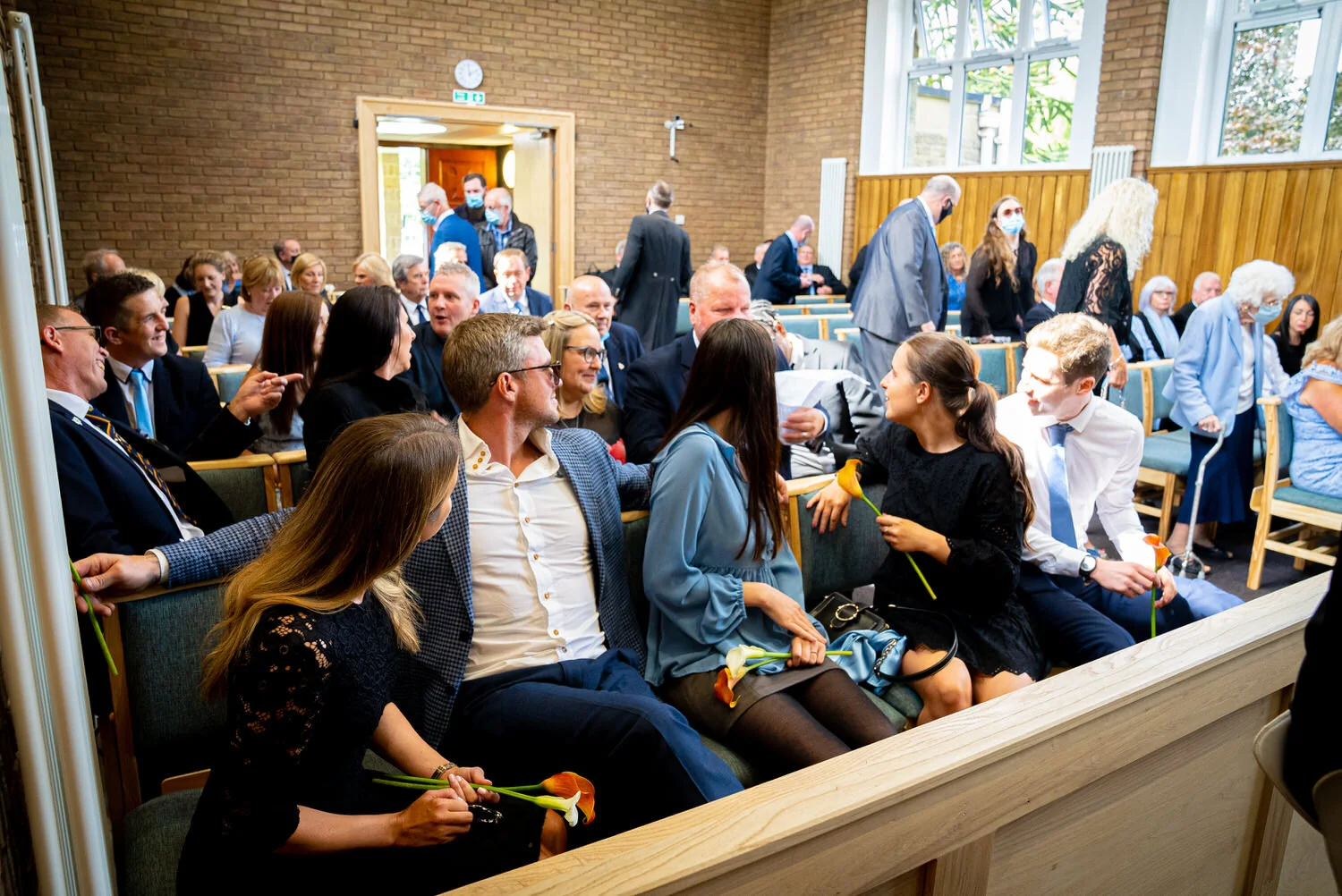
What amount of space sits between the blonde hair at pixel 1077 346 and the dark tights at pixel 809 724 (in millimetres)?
1161

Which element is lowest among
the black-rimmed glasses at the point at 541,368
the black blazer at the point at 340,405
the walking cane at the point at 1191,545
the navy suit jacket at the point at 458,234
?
the walking cane at the point at 1191,545

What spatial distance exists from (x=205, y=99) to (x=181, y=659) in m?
8.52

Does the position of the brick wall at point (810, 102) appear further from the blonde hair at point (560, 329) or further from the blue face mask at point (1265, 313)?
the blonde hair at point (560, 329)

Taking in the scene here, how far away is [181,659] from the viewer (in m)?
1.73

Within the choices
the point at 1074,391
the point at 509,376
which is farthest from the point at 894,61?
the point at 509,376

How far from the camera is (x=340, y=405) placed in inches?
101

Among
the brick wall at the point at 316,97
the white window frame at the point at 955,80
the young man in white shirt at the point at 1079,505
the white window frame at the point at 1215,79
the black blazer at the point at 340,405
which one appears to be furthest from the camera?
the white window frame at the point at 955,80

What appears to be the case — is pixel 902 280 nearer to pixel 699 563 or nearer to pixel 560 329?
pixel 560 329

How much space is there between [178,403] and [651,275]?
147 inches

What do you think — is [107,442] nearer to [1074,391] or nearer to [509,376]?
[509,376]

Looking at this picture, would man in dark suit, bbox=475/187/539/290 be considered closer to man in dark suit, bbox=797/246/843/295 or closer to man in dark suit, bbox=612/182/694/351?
man in dark suit, bbox=612/182/694/351

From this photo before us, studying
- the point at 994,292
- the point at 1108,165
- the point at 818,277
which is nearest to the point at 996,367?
the point at 994,292

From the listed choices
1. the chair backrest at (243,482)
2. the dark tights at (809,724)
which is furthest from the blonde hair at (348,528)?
the chair backrest at (243,482)

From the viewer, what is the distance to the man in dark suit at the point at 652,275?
6.44 metres
